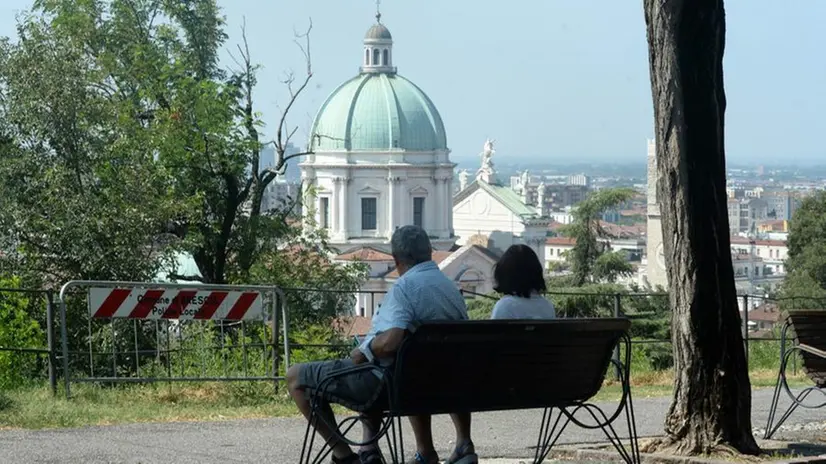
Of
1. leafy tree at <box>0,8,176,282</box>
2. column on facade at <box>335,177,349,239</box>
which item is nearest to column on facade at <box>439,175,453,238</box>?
column on facade at <box>335,177,349,239</box>

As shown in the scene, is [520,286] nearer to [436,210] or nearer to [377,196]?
[377,196]

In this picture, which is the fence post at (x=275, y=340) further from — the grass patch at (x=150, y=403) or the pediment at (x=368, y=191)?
the pediment at (x=368, y=191)

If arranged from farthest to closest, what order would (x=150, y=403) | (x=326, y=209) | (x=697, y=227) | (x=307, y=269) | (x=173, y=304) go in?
(x=326, y=209), (x=307, y=269), (x=173, y=304), (x=150, y=403), (x=697, y=227)

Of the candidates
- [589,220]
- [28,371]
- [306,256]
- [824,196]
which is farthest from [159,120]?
[589,220]

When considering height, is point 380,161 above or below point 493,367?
above

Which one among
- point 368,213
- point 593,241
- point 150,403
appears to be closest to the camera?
point 150,403

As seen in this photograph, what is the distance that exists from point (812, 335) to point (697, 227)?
1.31m

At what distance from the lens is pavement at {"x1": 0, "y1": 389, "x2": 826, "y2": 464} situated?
23.3ft

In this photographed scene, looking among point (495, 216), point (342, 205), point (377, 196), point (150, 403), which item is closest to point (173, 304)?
point (150, 403)

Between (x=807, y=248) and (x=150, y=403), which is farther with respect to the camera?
(x=807, y=248)

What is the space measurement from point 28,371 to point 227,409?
8.03ft

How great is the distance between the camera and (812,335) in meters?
8.01

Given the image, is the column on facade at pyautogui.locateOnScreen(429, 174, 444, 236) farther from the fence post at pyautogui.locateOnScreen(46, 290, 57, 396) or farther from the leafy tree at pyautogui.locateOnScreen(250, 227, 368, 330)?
the fence post at pyautogui.locateOnScreen(46, 290, 57, 396)

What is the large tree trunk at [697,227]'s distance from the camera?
6957 millimetres
